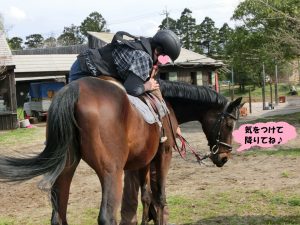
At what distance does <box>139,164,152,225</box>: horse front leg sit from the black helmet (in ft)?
3.95

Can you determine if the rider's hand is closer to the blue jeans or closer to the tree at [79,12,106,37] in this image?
the blue jeans

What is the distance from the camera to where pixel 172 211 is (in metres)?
5.21

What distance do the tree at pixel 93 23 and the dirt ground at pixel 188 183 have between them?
2585 inches

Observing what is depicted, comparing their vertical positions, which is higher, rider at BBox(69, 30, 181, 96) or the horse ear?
rider at BBox(69, 30, 181, 96)

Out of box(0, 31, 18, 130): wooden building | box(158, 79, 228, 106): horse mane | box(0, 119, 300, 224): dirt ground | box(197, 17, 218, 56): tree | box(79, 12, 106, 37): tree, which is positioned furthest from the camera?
box(79, 12, 106, 37): tree

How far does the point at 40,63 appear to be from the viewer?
27.8 metres

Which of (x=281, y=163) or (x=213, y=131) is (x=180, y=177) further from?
(x=213, y=131)

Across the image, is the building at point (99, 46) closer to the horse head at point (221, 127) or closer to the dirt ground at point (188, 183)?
the dirt ground at point (188, 183)

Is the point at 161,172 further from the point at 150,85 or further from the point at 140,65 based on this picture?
the point at 140,65

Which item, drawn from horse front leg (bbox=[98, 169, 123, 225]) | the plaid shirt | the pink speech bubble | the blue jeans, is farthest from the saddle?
the pink speech bubble

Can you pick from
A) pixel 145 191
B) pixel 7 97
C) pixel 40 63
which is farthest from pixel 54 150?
pixel 40 63

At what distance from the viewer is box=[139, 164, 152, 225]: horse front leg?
167 inches

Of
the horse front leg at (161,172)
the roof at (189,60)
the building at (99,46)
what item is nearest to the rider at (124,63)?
the horse front leg at (161,172)

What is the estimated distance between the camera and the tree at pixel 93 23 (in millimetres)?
71938
